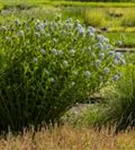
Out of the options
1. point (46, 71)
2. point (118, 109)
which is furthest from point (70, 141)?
point (118, 109)

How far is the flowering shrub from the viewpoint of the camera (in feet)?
24.8

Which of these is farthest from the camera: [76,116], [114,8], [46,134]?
[114,8]

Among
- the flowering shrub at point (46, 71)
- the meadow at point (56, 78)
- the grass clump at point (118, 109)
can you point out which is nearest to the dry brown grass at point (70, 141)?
the meadow at point (56, 78)

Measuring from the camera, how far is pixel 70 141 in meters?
5.99

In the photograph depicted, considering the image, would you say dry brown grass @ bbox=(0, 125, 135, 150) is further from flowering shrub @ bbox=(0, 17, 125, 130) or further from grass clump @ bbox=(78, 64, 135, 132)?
grass clump @ bbox=(78, 64, 135, 132)

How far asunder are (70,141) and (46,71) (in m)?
1.59

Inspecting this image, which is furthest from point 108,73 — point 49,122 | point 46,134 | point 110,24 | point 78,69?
point 110,24

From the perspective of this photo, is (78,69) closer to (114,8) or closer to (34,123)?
(34,123)

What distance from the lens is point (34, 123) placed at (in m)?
7.69

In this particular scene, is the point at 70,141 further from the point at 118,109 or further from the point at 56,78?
the point at 118,109

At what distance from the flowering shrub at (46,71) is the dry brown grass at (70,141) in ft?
3.25

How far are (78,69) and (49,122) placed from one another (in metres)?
0.68

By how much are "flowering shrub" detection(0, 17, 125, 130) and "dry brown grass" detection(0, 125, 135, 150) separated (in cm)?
99

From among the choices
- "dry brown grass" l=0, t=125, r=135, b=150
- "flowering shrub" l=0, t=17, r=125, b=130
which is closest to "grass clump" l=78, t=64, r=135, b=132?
"flowering shrub" l=0, t=17, r=125, b=130
